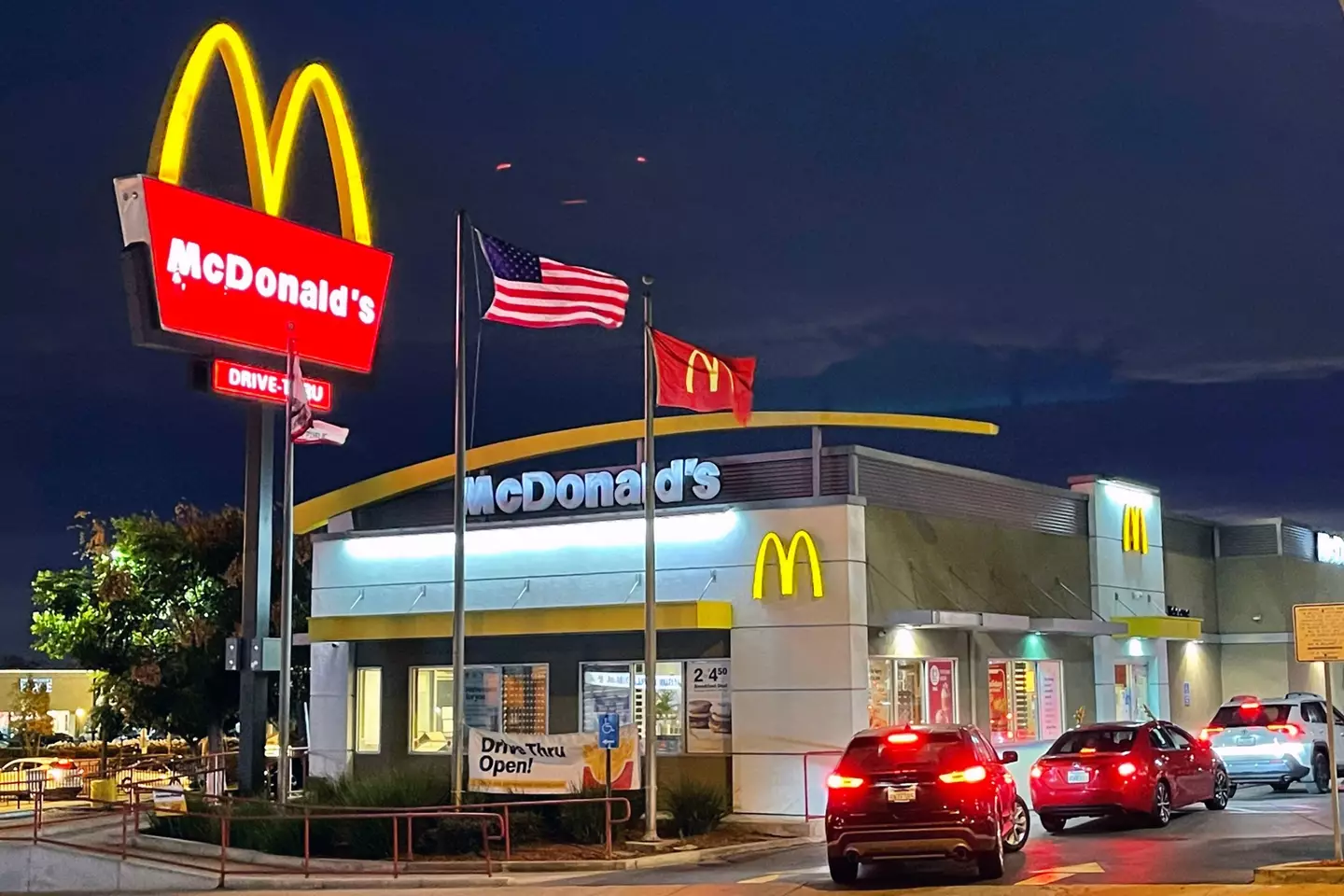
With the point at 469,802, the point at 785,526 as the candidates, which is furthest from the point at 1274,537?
the point at 469,802

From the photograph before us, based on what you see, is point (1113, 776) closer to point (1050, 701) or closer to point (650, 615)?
point (650, 615)

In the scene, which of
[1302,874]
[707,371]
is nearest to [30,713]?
[707,371]

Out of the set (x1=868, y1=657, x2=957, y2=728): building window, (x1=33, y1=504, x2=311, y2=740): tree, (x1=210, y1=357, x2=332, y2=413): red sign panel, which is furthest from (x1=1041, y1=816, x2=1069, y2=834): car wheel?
(x1=33, y1=504, x2=311, y2=740): tree

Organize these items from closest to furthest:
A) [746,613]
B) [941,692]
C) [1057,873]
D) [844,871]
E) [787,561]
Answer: [844,871], [1057,873], [787,561], [746,613], [941,692]

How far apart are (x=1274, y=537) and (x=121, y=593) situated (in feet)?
94.8

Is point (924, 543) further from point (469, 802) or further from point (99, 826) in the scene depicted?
point (99, 826)

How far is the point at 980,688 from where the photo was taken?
28.2m

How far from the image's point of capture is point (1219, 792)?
23.8 metres

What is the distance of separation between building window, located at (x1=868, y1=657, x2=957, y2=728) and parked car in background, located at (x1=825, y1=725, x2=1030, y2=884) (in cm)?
841

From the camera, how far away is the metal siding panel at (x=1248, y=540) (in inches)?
1534

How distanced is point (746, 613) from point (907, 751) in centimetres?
910

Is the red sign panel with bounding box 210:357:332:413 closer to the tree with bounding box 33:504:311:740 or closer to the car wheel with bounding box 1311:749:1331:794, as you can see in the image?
the tree with bounding box 33:504:311:740

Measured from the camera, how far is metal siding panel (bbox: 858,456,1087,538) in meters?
26.4

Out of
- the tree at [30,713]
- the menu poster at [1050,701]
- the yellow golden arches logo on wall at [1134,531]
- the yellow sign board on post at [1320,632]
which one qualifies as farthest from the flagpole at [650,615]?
the tree at [30,713]
